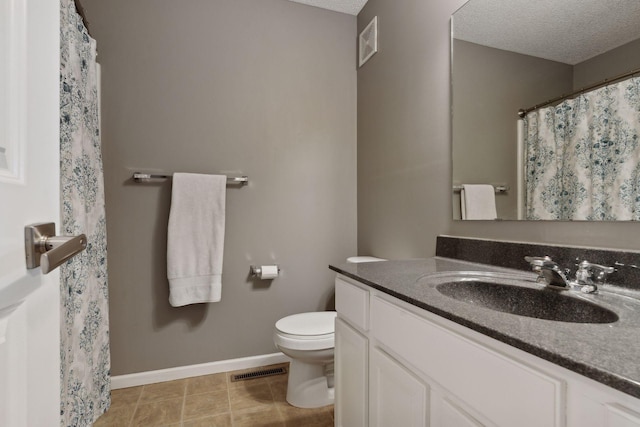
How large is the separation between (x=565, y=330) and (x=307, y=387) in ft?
4.79

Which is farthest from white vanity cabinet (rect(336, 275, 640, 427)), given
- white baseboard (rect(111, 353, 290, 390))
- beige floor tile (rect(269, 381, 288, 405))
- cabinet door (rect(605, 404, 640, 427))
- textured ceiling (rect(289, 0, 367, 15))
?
textured ceiling (rect(289, 0, 367, 15))

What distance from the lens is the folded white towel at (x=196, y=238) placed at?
1916 millimetres

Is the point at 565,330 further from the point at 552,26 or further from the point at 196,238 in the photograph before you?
the point at 196,238

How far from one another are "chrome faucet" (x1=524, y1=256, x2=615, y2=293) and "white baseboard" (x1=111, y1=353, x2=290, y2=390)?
1804 mm

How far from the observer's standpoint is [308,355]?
1610 mm

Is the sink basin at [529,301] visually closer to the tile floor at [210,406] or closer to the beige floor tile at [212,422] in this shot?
the tile floor at [210,406]

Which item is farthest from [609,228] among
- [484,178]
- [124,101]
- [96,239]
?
[124,101]

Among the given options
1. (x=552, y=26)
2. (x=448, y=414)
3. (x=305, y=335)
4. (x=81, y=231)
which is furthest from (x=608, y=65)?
(x=81, y=231)

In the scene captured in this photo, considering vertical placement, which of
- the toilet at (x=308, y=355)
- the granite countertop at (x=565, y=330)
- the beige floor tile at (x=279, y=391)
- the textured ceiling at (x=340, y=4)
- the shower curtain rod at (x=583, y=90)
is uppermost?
the textured ceiling at (x=340, y=4)

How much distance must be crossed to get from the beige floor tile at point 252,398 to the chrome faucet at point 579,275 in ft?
4.99

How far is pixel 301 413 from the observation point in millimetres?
1670

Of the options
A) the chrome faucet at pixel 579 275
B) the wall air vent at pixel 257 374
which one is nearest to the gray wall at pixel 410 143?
the chrome faucet at pixel 579 275

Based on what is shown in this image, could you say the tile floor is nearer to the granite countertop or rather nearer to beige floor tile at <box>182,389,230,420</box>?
beige floor tile at <box>182,389,230,420</box>

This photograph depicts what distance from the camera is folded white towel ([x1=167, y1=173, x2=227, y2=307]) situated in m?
1.92
